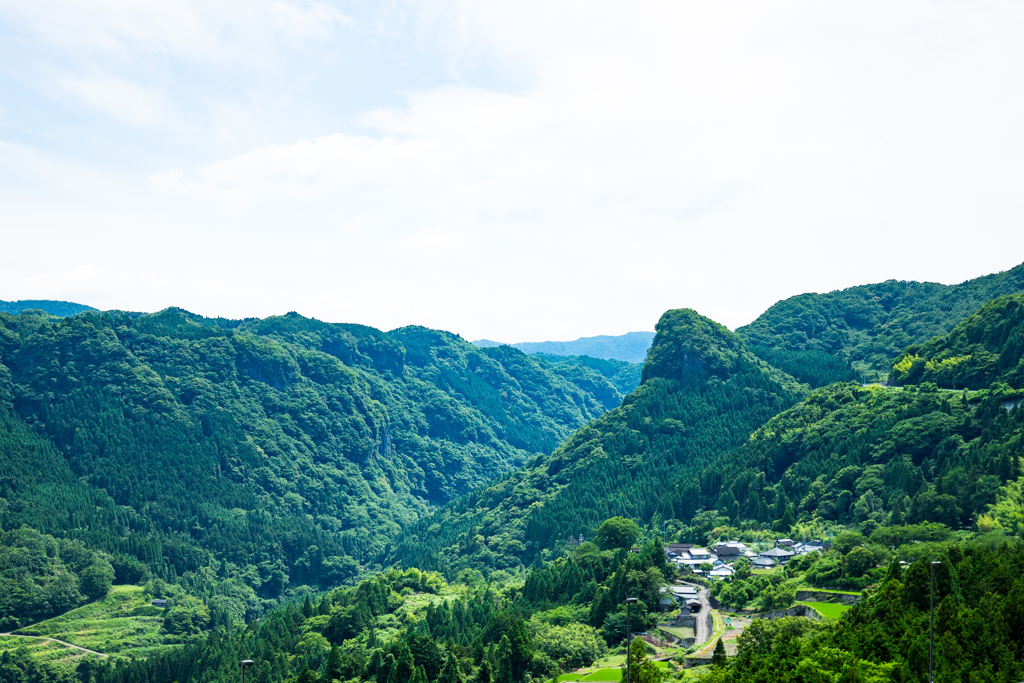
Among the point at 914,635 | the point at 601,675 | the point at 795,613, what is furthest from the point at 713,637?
the point at 914,635

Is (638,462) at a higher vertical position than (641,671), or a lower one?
higher

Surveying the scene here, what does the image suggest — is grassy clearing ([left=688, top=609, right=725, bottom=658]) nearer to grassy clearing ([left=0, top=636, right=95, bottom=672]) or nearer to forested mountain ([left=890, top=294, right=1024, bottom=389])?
forested mountain ([left=890, top=294, right=1024, bottom=389])

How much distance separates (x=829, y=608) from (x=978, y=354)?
7491 centimetres

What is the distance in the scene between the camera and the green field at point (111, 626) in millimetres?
141125

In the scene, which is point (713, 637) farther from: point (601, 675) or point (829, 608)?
point (601, 675)

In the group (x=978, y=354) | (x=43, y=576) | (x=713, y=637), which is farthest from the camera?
(x=43, y=576)

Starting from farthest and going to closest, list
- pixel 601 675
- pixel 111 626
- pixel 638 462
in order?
pixel 638 462
pixel 111 626
pixel 601 675

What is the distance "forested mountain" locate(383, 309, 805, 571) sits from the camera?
15030cm

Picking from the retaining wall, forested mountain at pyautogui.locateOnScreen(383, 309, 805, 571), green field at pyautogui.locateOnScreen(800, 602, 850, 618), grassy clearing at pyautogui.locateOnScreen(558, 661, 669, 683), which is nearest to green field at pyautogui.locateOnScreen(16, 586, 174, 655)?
forested mountain at pyautogui.locateOnScreen(383, 309, 805, 571)

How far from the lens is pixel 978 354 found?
433 feet

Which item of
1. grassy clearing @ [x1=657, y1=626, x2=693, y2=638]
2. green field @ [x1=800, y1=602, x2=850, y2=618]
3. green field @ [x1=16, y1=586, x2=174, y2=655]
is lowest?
green field @ [x1=16, y1=586, x2=174, y2=655]

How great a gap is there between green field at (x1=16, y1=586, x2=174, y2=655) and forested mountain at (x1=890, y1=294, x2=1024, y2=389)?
5045 inches

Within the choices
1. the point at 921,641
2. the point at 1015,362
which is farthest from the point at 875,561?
the point at 1015,362

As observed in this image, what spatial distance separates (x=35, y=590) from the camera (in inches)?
6107
